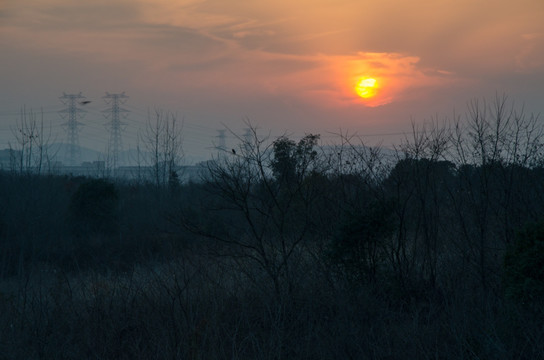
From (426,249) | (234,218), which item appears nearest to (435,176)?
(426,249)

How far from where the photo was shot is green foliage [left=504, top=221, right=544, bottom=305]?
680 centimetres

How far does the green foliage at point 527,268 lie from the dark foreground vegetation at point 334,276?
0.06ft

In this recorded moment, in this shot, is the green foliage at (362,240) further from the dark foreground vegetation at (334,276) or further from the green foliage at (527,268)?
the green foliage at (527,268)

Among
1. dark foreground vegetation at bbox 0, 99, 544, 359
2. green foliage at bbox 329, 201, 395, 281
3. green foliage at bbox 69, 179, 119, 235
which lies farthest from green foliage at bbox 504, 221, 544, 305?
green foliage at bbox 69, 179, 119, 235

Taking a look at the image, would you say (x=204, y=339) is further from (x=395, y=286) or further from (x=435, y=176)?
(x=435, y=176)

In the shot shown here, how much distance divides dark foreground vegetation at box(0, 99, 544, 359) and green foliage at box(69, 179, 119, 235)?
15652mm

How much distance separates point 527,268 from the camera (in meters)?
6.90

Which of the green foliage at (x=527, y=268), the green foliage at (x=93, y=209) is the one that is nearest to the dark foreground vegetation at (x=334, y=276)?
the green foliage at (x=527, y=268)

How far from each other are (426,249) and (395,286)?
1.13 meters

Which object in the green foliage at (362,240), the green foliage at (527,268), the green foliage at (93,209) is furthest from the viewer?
the green foliage at (93,209)

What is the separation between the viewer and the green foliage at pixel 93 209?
26.4 meters

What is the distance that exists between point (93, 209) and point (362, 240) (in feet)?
62.8

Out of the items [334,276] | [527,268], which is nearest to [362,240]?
[334,276]

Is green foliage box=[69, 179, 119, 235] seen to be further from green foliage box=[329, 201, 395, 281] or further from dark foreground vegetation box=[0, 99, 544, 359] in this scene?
green foliage box=[329, 201, 395, 281]
